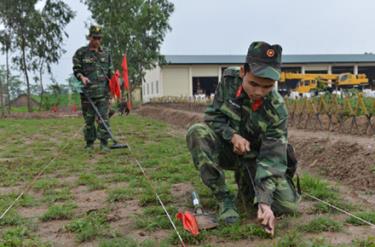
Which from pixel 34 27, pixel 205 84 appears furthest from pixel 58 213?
pixel 205 84

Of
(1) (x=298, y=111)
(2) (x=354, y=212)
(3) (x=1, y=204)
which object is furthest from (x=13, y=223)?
(1) (x=298, y=111)

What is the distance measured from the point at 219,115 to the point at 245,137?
9.8 inches

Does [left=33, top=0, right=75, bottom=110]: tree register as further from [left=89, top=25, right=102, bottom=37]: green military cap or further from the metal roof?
[left=89, top=25, right=102, bottom=37]: green military cap

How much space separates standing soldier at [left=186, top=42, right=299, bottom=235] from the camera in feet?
9.21

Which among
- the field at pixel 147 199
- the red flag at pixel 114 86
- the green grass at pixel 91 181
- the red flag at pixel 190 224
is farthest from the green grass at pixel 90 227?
the red flag at pixel 114 86

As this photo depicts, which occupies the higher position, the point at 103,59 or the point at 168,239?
the point at 103,59

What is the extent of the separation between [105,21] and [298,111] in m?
23.4

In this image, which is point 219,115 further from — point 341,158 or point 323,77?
point 323,77

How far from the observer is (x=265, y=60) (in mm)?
2756

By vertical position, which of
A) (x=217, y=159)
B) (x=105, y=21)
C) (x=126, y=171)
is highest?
(x=105, y=21)

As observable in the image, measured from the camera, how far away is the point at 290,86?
39.9 m

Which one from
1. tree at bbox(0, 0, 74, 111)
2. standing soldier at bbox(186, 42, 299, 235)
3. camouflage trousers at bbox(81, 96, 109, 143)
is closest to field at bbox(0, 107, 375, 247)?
standing soldier at bbox(186, 42, 299, 235)

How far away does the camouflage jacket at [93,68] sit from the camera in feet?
23.2

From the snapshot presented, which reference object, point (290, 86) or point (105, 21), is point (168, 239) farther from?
point (290, 86)
